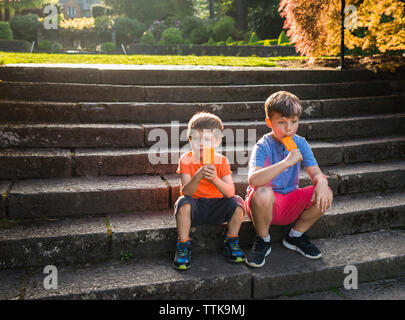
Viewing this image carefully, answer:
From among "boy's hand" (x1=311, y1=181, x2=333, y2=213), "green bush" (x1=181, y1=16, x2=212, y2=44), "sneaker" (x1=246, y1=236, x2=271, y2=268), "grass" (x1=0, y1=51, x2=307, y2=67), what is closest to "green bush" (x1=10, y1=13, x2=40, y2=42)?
"green bush" (x1=181, y1=16, x2=212, y2=44)

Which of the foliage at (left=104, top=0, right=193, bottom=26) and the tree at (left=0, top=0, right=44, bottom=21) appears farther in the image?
the foliage at (left=104, top=0, right=193, bottom=26)

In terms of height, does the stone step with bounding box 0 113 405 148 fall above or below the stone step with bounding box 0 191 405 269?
above

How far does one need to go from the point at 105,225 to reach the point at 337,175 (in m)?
2.03

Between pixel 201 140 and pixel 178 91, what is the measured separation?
1931 mm

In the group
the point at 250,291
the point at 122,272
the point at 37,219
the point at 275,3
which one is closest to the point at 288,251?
the point at 250,291

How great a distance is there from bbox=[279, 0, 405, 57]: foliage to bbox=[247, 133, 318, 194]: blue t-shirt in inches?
126

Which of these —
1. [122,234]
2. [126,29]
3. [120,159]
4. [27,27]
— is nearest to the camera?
[122,234]

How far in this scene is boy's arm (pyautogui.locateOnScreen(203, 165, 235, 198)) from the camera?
248 cm

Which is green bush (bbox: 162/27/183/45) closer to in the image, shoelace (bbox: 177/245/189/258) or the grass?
the grass

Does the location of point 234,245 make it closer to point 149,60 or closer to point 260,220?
point 260,220

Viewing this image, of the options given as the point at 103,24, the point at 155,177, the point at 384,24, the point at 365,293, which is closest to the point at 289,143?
the point at 365,293

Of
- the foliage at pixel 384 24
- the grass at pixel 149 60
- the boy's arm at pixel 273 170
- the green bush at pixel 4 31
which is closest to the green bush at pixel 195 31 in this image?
the green bush at pixel 4 31

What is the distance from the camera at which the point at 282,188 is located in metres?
2.76

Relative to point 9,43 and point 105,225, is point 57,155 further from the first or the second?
point 9,43
